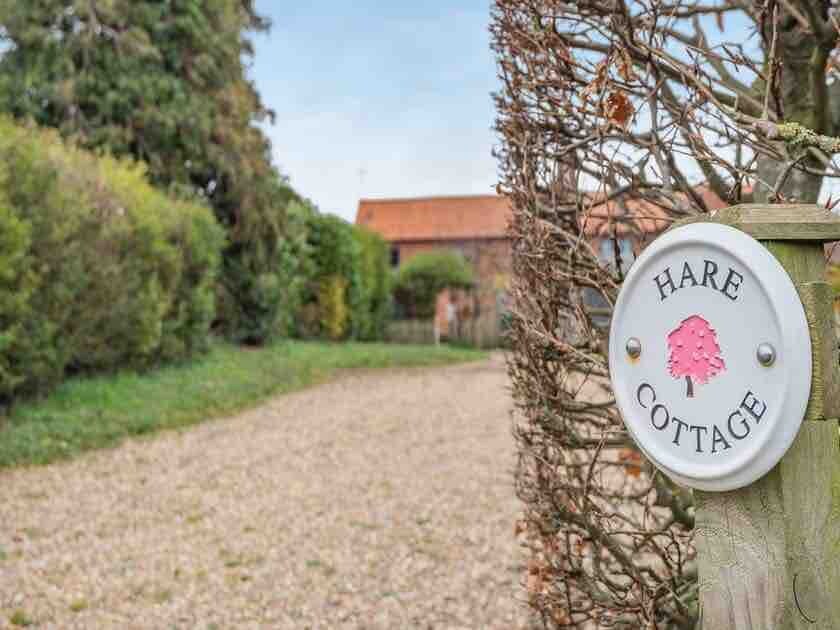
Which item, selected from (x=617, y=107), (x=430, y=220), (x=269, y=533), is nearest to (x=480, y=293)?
(x=430, y=220)

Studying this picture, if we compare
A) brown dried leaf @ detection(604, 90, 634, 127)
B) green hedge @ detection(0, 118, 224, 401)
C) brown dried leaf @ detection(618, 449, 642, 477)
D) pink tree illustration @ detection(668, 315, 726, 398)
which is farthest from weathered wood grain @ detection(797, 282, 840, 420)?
green hedge @ detection(0, 118, 224, 401)

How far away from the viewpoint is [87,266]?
8.91 m

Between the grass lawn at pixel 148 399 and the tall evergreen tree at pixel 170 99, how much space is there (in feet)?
6.51

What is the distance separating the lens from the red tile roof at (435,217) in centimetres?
3656

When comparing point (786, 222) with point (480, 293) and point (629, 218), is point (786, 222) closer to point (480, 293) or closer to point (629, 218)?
point (629, 218)

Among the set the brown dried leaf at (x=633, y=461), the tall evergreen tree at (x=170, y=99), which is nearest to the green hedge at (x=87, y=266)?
the tall evergreen tree at (x=170, y=99)

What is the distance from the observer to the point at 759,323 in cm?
133

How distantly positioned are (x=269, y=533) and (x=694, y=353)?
4559mm

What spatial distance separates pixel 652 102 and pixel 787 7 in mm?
371

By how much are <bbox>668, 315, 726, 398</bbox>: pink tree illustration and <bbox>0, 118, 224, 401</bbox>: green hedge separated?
7.10 meters

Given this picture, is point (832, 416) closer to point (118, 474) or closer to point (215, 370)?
point (118, 474)

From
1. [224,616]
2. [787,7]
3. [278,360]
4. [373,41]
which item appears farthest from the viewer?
[278,360]

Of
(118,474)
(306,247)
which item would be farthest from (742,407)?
(306,247)

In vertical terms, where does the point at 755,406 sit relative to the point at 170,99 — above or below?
below
